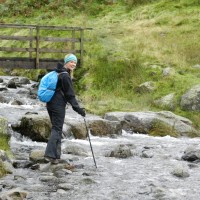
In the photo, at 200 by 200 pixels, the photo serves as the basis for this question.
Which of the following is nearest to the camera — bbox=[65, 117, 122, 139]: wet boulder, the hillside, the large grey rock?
bbox=[65, 117, 122, 139]: wet boulder

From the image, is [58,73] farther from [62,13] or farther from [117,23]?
[62,13]

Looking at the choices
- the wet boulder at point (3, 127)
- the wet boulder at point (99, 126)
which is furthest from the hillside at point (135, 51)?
the wet boulder at point (3, 127)

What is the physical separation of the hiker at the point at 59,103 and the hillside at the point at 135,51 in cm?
719

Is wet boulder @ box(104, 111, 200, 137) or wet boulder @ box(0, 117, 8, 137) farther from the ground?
wet boulder @ box(0, 117, 8, 137)

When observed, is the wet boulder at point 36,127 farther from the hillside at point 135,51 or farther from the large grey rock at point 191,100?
the large grey rock at point 191,100

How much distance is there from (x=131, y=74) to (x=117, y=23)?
10457 mm

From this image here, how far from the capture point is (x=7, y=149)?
1020 centimetres

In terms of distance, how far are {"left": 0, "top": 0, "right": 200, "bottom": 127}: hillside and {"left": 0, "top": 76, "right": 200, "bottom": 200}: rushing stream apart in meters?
5.08

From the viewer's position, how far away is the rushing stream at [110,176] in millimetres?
7695

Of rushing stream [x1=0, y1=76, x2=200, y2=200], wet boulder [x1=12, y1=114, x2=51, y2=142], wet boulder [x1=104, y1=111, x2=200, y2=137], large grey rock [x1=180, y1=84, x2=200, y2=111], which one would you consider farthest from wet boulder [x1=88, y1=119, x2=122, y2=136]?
large grey rock [x1=180, y1=84, x2=200, y2=111]

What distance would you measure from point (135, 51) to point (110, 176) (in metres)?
13.4

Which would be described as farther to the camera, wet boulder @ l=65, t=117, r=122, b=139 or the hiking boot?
wet boulder @ l=65, t=117, r=122, b=139

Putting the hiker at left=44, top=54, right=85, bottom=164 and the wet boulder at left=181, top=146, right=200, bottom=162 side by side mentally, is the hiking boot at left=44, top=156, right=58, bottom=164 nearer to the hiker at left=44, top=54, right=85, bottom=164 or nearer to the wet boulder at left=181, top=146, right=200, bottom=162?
the hiker at left=44, top=54, right=85, bottom=164

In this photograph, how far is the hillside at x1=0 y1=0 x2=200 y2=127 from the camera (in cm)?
1788
